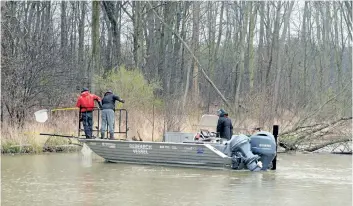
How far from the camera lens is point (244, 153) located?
18812 millimetres

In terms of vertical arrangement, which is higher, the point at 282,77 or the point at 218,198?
the point at 282,77

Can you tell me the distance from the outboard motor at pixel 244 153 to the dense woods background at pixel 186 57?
7.50 m

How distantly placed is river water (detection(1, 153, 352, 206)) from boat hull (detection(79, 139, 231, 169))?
0.25 m

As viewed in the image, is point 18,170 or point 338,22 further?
point 338,22

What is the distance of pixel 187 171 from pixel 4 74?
1113 centimetres

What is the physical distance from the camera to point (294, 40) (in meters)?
55.6

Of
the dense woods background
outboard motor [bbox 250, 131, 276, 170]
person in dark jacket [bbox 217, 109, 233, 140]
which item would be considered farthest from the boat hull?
the dense woods background

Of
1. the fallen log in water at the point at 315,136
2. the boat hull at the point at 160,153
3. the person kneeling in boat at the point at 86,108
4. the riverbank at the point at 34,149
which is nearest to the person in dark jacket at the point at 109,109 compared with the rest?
the person kneeling in boat at the point at 86,108

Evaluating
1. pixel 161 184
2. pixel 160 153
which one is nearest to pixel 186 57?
pixel 160 153

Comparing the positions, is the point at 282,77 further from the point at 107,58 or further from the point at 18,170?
the point at 18,170

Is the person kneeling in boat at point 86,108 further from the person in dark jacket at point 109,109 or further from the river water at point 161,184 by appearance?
the river water at point 161,184

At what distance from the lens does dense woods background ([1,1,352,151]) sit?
1098 inches

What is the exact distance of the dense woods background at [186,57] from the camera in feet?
91.5

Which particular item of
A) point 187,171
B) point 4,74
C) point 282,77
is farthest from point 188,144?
point 282,77
